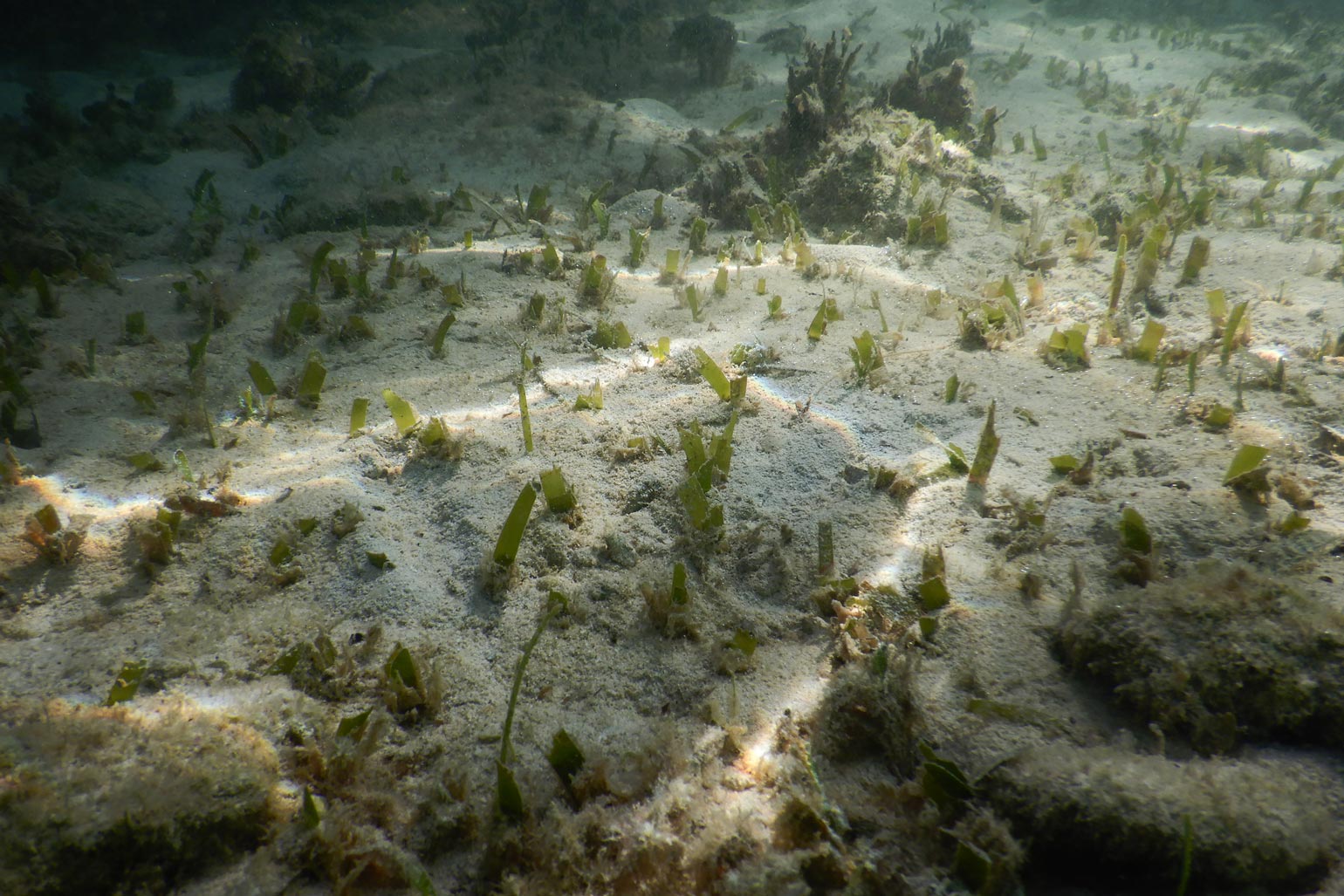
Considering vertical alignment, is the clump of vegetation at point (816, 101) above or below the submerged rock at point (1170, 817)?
above

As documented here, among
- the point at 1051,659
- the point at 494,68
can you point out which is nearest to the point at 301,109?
the point at 494,68

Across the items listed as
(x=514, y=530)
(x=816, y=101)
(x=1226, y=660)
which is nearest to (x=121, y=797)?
(x=514, y=530)

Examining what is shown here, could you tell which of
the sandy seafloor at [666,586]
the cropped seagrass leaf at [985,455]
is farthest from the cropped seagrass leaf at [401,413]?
the cropped seagrass leaf at [985,455]

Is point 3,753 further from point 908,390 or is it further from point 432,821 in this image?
point 908,390

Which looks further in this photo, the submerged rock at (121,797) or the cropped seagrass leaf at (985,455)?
the cropped seagrass leaf at (985,455)

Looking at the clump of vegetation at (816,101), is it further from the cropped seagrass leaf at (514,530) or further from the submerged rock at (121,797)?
the submerged rock at (121,797)

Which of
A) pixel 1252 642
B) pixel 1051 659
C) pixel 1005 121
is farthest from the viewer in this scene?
pixel 1005 121
